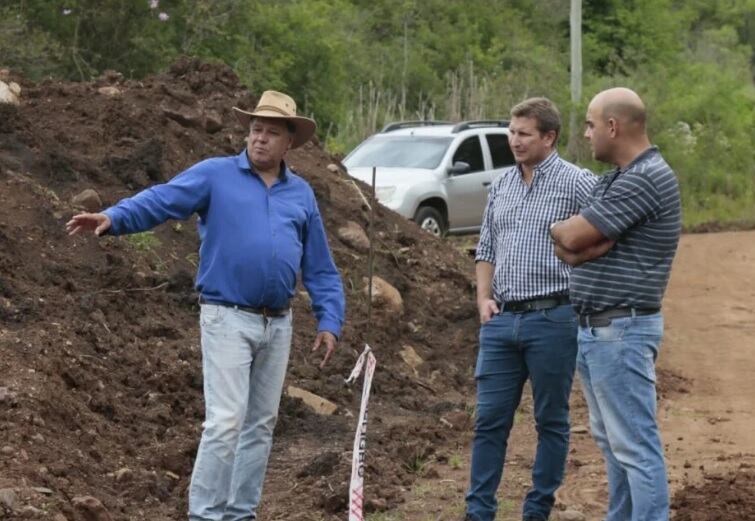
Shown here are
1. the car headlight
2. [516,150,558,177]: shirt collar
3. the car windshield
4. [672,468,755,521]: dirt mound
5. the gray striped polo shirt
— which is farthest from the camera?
the car windshield

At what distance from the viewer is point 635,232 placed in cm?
625

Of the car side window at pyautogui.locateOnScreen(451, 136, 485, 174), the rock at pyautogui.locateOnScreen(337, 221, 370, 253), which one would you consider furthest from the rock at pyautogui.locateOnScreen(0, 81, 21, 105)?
the car side window at pyautogui.locateOnScreen(451, 136, 485, 174)

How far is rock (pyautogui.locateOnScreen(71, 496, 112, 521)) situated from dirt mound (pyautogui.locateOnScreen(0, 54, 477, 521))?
2 centimetres

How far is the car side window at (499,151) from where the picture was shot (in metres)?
22.6

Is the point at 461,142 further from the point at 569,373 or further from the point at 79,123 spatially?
the point at 569,373

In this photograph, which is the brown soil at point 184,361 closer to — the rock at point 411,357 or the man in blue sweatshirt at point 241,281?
the rock at point 411,357

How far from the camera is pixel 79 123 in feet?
45.8

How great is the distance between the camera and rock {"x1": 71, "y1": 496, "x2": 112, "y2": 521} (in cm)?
720

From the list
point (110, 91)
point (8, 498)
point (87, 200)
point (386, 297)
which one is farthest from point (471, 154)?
point (8, 498)

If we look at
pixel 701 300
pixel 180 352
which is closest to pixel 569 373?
pixel 180 352

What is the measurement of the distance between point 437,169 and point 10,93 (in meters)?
8.60

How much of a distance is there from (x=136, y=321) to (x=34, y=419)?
8.42 feet

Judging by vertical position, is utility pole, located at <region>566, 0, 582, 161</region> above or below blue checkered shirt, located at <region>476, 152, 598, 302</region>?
above

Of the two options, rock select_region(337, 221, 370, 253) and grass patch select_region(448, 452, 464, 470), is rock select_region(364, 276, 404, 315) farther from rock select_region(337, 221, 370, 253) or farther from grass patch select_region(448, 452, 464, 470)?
grass patch select_region(448, 452, 464, 470)
